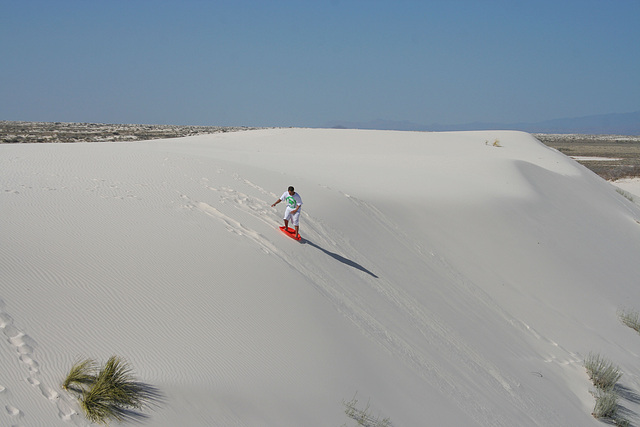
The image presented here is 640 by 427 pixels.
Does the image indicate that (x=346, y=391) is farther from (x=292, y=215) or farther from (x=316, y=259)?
(x=292, y=215)

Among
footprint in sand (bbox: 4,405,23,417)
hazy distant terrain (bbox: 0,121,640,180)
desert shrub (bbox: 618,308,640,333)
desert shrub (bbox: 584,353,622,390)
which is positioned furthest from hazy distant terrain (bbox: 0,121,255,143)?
footprint in sand (bbox: 4,405,23,417)

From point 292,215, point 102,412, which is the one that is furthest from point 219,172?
point 102,412

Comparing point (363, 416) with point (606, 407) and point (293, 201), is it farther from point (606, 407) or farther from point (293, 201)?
point (293, 201)

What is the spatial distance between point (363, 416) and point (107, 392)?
250 centimetres

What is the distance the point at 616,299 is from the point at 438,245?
4.38 meters

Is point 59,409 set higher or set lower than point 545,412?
lower

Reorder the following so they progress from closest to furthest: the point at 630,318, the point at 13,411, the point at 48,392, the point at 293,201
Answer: the point at 13,411, the point at 48,392, the point at 293,201, the point at 630,318

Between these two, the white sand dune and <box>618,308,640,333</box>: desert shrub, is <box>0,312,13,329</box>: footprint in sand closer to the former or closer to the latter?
the white sand dune

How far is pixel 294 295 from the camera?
768 centimetres

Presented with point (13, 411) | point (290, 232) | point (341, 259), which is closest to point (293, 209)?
point (290, 232)

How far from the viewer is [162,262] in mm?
7215

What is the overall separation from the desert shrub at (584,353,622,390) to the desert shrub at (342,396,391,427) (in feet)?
16.5

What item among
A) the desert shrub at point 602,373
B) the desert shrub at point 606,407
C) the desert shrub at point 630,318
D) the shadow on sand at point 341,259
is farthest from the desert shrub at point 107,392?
the desert shrub at point 630,318

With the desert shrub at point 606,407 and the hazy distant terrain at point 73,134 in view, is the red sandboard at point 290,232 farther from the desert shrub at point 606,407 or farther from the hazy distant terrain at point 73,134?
the hazy distant terrain at point 73,134
